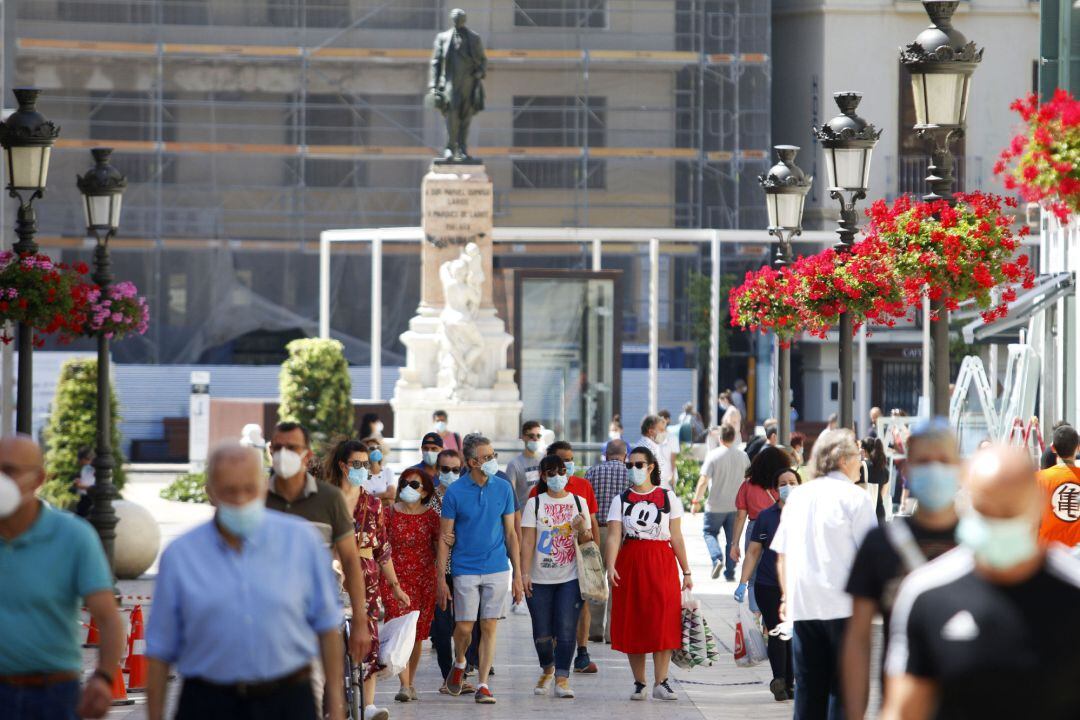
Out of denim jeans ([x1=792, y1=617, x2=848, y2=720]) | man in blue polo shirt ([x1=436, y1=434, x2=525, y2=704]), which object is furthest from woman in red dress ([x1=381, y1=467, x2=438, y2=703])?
denim jeans ([x1=792, y1=617, x2=848, y2=720])

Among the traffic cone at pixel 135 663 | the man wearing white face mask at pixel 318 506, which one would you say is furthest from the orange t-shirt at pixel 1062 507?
the traffic cone at pixel 135 663

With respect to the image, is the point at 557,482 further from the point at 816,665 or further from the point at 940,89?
the point at 816,665

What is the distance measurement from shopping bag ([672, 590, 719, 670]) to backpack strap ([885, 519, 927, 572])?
6155 mm

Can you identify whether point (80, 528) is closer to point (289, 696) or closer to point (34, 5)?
point (289, 696)

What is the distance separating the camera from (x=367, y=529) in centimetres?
1130

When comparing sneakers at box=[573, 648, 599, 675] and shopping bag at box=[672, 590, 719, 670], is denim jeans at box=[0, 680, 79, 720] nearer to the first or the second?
shopping bag at box=[672, 590, 719, 670]

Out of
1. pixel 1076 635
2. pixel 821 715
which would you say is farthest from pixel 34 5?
pixel 1076 635

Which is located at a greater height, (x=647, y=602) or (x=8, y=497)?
(x=8, y=497)

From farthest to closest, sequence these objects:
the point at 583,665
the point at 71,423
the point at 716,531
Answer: the point at 71,423, the point at 716,531, the point at 583,665

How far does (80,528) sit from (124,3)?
3960 cm

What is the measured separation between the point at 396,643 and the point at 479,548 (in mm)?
1265

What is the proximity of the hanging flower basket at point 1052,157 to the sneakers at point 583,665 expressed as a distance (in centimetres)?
602

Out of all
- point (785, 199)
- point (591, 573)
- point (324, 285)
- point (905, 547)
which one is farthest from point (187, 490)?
point (905, 547)

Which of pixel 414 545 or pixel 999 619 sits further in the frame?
pixel 414 545
